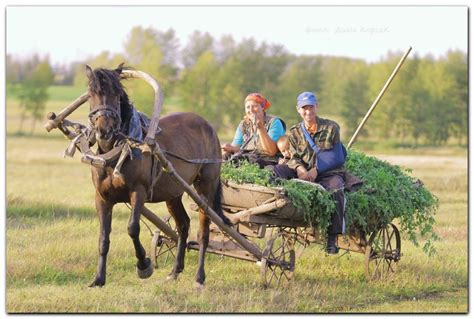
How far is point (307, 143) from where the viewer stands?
30.9ft

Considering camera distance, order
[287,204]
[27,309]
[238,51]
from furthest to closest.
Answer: [238,51]
[287,204]
[27,309]

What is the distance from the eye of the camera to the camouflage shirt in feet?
30.6

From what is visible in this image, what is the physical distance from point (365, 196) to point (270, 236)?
1.17 metres

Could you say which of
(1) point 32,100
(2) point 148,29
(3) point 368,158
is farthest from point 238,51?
(3) point 368,158

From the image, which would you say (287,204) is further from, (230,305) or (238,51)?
(238,51)

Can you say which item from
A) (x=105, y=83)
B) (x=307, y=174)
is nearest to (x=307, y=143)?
(x=307, y=174)

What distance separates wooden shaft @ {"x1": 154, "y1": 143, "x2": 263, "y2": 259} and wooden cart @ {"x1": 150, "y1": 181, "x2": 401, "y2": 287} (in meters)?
0.08

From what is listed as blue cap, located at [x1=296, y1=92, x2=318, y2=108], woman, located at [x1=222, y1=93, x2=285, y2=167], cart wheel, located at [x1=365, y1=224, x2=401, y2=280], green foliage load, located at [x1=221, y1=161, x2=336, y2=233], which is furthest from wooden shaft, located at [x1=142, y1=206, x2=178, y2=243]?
cart wheel, located at [x1=365, y1=224, x2=401, y2=280]

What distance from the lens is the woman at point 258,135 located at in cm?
964

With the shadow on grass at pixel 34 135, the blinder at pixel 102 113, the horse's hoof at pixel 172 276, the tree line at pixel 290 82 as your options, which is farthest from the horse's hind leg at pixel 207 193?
the shadow on grass at pixel 34 135

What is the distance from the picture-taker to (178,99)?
5859 cm

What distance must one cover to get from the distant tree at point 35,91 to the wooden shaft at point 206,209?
48331 mm

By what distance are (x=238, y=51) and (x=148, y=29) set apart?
7.02 meters

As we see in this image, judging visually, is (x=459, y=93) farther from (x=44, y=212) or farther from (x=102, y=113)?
(x=102, y=113)
